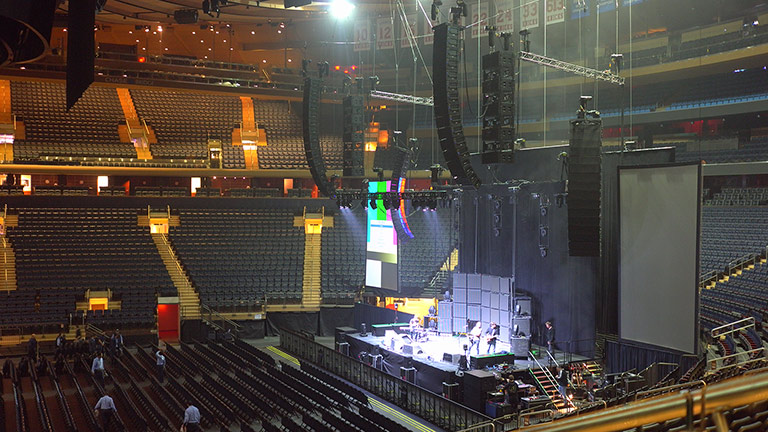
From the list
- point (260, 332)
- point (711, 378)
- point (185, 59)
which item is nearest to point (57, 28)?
point (185, 59)

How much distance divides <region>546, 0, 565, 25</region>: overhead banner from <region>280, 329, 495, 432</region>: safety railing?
43.4 feet

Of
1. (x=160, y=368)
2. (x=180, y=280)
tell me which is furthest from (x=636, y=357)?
(x=180, y=280)

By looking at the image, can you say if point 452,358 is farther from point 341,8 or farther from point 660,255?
point 341,8

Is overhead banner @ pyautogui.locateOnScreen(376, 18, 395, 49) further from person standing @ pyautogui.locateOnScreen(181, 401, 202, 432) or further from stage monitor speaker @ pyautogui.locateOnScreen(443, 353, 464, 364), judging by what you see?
person standing @ pyautogui.locateOnScreen(181, 401, 202, 432)

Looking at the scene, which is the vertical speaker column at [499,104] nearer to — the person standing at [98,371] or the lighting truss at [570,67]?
the lighting truss at [570,67]

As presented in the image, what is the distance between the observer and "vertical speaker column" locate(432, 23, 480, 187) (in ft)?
38.5

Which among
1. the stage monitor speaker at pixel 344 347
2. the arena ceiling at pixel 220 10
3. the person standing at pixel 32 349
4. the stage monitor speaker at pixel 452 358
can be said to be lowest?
the stage monitor speaker at pixel 344 347

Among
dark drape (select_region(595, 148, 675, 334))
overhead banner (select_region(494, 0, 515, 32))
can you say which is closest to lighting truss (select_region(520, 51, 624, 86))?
dark drape (select_region(595, 148, 675, 334))

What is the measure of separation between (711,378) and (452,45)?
688 centimetres

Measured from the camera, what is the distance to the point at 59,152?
28766 mm

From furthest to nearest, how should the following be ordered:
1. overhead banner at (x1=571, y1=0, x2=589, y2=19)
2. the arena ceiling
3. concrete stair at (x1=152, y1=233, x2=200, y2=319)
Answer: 1. the arena ceiling
2. concrete stair at (x1=152, y1=233, x2=200, y2=319)
3. overhead banner at (x1=571, y1=0, x2=589, y2=19)

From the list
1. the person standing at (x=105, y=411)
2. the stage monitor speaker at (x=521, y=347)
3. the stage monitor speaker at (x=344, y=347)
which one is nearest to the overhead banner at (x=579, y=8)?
the stage monitor speaker at (x=521, y=347)

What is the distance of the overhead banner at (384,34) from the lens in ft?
95.5

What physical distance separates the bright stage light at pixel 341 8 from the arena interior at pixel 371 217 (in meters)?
0.58
